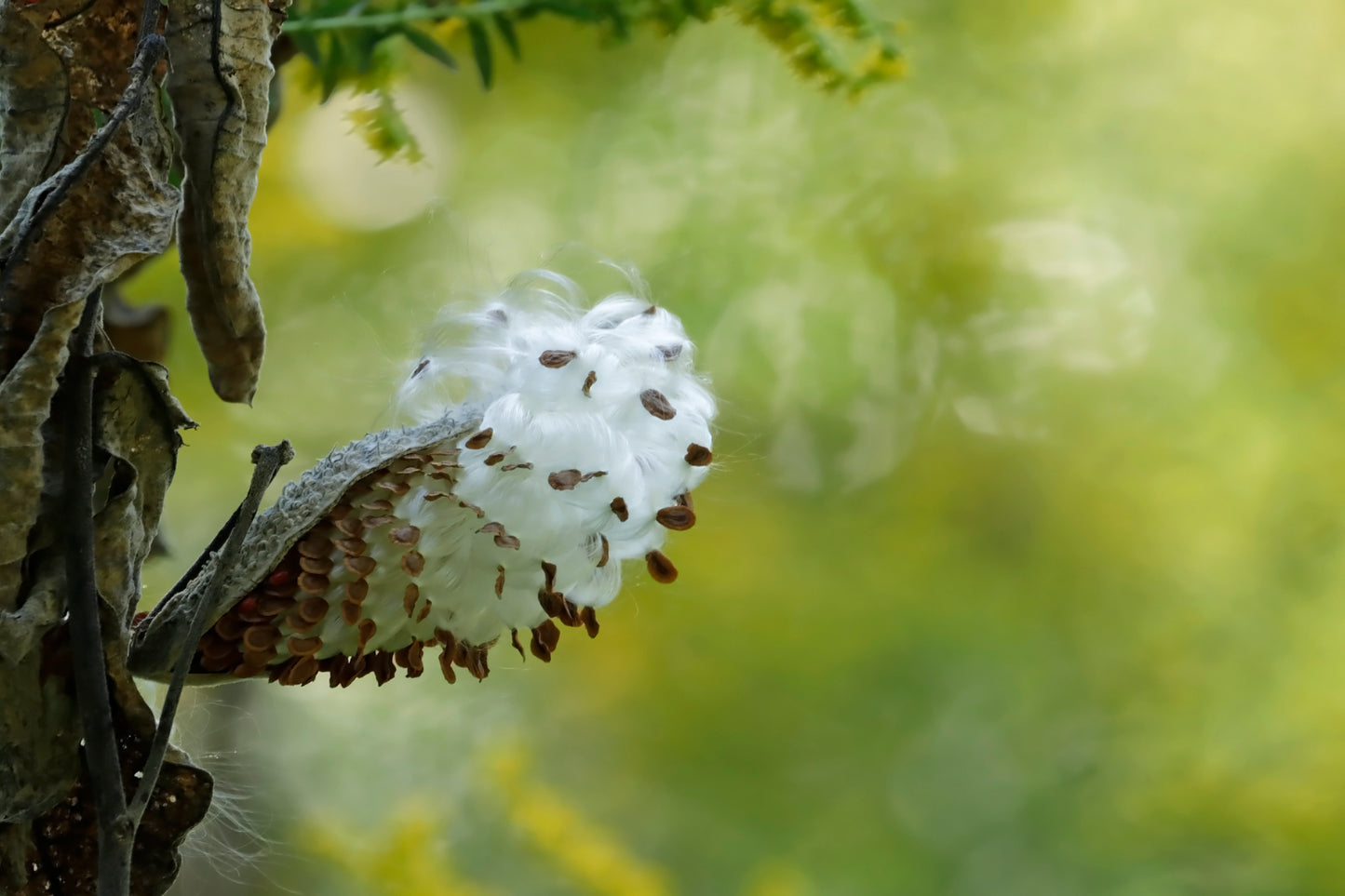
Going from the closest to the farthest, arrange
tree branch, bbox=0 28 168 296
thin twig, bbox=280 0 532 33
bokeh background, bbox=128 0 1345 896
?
1. tree branch, bbox=0 28 168 296
2. thin twig, bbox=280 0 532 33
3. bokeh background, bbox=128 0 1345 896

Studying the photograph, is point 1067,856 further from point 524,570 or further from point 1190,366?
point 524,570

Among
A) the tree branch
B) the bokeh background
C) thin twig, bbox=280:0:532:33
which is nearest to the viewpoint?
the tree branch

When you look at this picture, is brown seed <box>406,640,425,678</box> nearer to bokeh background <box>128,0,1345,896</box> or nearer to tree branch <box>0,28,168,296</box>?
tree branch <box>0,28,168,296</box>

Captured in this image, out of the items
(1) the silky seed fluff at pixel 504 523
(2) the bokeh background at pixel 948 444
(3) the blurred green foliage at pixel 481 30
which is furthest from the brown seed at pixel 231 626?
(2) the bokeh background at pixel 948 444

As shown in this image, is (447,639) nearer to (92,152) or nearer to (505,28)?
(92,152)

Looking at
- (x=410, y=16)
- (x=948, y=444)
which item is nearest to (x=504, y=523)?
(x=410, y=16)

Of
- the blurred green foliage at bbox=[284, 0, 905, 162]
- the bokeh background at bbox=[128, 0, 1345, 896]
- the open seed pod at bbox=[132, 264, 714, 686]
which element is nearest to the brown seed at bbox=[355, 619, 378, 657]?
the open seed pod at bbox=[132, 264, 714, 686]

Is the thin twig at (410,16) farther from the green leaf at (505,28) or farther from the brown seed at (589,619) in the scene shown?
the brown seed at (589,619)

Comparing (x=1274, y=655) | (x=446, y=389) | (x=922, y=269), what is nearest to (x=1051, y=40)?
(x=922, y=269)
